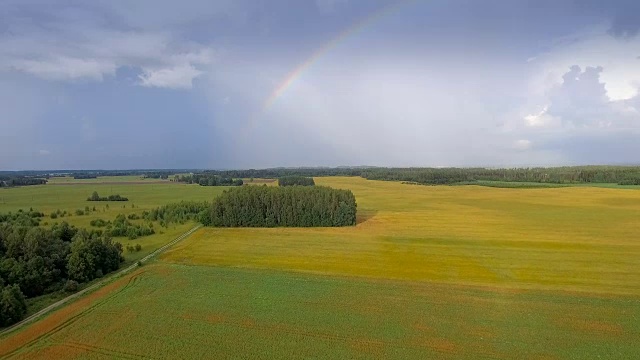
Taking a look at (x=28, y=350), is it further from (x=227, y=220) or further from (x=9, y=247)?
(x=227, y=220)

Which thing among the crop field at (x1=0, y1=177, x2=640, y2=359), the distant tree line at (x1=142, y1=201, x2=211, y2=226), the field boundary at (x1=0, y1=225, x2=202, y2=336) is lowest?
the field boundary at (x1=0, y1=225, x2=202, y2=336)

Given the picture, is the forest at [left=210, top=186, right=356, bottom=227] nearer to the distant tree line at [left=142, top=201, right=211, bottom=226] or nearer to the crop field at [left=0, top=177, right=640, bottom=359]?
the distant tree line at [left=142, top=201, right=211, bottom=226]

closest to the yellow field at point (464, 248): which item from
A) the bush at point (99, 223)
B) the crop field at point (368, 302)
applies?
the crop field at point (368, 302)

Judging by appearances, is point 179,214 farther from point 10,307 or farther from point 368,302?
point 368,302

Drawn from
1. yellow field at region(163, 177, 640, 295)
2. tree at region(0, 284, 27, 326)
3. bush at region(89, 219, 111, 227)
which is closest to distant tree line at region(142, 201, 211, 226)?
bush at region(89, 219, 111, 227)

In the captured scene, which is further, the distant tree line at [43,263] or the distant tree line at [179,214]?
the distant tree line at [179,214]

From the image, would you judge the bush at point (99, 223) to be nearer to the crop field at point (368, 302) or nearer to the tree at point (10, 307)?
the crop field at point (368, 302)
